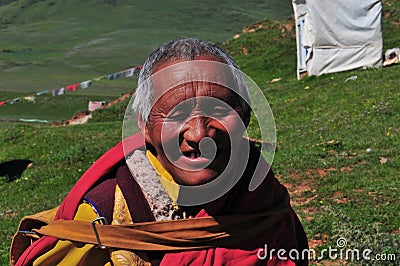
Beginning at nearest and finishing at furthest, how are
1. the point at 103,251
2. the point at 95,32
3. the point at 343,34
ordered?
the point at 103,251
the point at 343,34
the point at 95,32

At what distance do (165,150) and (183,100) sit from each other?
0.19 meters

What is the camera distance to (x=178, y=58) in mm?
2586

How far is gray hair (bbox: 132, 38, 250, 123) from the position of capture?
102 inches

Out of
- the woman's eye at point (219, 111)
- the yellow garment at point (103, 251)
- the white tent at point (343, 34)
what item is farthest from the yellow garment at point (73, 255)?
the white tent at point (343, 34)

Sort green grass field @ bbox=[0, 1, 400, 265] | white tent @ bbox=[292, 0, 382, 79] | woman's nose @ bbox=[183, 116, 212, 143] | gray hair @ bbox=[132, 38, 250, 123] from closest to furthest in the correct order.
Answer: woman's nose @ bbox=[183, 116, 212, 143], gray hair @ bbox=[132, 38, 250, 123], green grass field @ bbox=[0, 1, 400, 265], white tent @ bbox=[292, 0, 382, 79]

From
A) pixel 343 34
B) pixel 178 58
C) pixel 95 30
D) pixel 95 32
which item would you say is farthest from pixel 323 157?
pixel 95 30

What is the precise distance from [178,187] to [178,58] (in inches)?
18.7

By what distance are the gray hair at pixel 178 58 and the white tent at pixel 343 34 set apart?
52.9 ft

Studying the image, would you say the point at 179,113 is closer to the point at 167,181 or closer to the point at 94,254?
the point at 167,181

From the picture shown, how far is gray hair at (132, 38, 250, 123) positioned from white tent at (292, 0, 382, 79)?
16.1 meters

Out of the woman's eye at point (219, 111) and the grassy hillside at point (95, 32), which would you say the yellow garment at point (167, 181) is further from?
the grassy hillside at point (95, 32)

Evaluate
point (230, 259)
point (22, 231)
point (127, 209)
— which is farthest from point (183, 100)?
point (22, 231)

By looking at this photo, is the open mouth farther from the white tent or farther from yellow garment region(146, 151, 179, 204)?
the white tent

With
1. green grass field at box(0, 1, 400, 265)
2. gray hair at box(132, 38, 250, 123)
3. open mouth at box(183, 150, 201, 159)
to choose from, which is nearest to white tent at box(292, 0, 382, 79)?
green grass field at box(0, 1, 400, 265)
